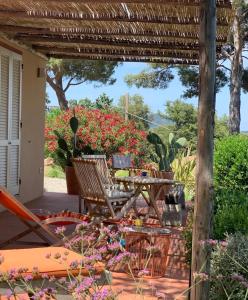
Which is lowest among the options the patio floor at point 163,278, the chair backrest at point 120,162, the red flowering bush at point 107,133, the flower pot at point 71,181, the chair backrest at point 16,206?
the patio floor at point 163,278

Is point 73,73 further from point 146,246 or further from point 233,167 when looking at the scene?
point 146,246

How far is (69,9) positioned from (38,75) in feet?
13.3

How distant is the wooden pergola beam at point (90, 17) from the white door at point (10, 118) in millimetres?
1844

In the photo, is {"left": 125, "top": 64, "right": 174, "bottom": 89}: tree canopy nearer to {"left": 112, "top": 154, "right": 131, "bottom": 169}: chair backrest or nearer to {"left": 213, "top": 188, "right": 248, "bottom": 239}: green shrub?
{"left": 112, "top": 154, "right": 131, "bottom": 169}: chair backrest

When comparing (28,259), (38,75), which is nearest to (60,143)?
(38,75)

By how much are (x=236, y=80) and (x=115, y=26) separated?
8.19 m

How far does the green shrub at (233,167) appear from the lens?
701 cm

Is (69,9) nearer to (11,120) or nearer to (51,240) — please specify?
(51,240)

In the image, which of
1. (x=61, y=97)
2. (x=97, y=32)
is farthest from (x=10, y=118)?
(x=61, y=97)

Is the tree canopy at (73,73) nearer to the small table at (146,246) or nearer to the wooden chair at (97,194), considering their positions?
the wooden chair at (97,194)

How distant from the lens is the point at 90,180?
265 inches

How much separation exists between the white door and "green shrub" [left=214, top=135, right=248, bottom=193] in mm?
3272

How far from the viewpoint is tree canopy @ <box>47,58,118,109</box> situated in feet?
70.9

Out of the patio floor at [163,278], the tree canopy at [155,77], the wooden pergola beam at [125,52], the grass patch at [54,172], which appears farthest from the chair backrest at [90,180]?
the tree canopy at [155,77]
